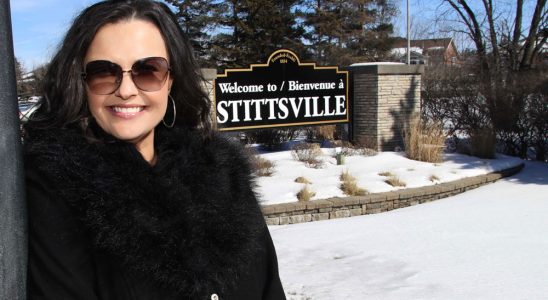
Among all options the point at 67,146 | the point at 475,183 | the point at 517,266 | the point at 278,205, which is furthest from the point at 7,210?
the point at 475,183

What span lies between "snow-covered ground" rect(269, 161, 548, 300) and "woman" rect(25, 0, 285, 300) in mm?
2727

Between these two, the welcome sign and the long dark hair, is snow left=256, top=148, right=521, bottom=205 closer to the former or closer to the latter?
the welcome sign

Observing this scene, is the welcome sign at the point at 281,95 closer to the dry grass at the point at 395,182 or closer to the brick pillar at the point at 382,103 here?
the brick pillar at the point at 382,103

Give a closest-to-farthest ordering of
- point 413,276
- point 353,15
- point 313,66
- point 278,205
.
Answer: point 413,276
point 278,205
point 313,66
point 353,15

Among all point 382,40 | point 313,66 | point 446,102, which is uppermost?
point 382,40

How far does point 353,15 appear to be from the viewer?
3138 centimetres

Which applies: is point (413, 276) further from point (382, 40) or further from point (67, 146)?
point (382, 40)

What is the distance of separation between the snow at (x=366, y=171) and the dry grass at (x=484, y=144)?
291 millimetres

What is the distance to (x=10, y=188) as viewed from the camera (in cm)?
113

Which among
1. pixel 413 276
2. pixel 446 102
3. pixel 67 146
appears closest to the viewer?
pixel 67 146

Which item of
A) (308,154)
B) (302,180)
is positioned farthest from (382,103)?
(302,180)

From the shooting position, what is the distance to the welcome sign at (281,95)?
9.84 m

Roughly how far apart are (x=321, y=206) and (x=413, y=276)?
3029 mm

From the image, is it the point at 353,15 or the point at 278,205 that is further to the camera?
the point at 353,15
